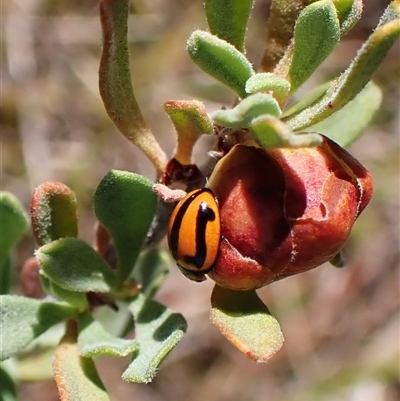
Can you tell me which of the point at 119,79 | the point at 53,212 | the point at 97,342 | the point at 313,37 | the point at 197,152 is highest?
the point at 313,37

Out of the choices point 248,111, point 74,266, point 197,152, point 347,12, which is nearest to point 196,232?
point 248,111

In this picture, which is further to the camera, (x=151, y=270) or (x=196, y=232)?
(x=151, y=270)

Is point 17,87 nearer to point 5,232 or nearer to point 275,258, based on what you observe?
point 5,232

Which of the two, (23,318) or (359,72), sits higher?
(359,72)

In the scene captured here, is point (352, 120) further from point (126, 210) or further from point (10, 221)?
point (10, 221)

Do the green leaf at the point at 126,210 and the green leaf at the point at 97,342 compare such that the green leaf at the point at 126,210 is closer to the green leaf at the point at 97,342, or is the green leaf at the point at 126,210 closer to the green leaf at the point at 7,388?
the green leaf at the point at 97,342

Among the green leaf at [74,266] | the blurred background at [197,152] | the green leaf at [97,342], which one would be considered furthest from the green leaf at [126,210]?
the blurred background at [197,152]

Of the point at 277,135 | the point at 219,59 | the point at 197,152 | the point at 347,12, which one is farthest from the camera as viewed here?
Result: the point at 197,152

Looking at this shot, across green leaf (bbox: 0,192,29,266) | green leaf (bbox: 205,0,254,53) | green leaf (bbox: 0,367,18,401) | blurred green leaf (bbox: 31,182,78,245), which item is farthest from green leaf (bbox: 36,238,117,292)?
green leaf (bbox: 205,0,254,53)
